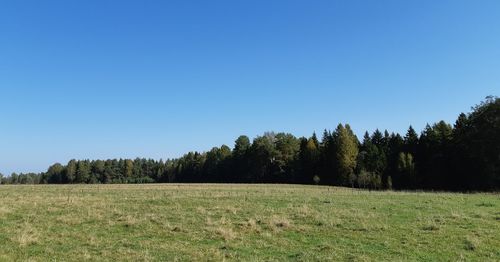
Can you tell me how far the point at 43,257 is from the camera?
47.6 feet

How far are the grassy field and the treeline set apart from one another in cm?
4855

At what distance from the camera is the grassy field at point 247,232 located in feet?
50.1


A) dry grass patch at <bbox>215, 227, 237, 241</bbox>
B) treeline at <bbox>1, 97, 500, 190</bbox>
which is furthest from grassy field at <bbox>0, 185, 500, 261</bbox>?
treeline at <bbox>1, 97, 500, 190</bbox>

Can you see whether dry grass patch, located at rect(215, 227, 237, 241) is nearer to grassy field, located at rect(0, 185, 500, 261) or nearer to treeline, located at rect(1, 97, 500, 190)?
grassy field, located at rect(0, 185, 500, 261)

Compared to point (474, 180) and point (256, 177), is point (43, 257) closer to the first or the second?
point (474, 180)

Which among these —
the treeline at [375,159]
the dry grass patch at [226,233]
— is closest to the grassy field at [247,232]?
the dry grass patch at [226,233]

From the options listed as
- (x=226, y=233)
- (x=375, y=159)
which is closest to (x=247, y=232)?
(x=226, y=233)

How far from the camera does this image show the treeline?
234ft

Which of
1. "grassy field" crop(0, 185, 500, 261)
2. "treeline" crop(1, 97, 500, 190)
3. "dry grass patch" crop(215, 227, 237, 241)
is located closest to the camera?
"grassy field" crop(0, 185, 500, 261)

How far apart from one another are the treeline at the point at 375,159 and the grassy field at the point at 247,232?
4855 centimetres

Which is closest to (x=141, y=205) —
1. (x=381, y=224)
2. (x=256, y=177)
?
(x=381, y=224)

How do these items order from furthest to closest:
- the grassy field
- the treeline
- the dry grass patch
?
the treeline, the dry grass patch, the grassy field

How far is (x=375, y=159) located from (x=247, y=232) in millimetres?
81782

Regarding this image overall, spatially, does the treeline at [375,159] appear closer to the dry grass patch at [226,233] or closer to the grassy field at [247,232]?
the grassy field at [247,232]
